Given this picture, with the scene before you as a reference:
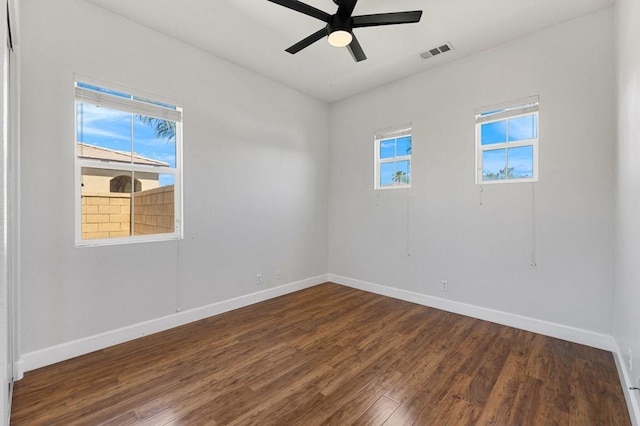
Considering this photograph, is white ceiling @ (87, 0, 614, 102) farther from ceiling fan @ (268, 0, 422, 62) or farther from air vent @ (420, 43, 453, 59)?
ceiling fan @ (268, 0, 422, 62)

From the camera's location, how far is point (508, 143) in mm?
3240

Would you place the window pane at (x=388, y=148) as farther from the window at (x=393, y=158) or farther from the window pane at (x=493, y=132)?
the window pane at (x=493, y=132)

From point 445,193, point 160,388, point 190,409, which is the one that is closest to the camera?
point 190,409

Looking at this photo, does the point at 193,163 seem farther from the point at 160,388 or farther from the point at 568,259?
the point at 568,259

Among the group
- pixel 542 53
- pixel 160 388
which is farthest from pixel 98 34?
pixel 542 53

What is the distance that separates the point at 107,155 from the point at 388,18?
279 cm

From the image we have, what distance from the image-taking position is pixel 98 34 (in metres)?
2.65

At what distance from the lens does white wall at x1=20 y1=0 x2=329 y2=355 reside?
238cm

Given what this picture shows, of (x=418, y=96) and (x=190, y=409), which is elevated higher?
(x=418, y=96)

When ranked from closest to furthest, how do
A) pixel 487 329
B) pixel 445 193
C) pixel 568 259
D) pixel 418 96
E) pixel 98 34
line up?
pixel 98 34 → pixel 568 259 → pixel 487 329 → pixel 445 193 → pixel 418 96

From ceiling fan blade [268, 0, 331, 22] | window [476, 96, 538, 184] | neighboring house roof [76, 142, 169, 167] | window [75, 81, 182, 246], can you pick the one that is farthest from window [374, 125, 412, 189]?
neighboring house roof [76, 142, 169, 167]

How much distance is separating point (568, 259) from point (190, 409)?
11.6 ft

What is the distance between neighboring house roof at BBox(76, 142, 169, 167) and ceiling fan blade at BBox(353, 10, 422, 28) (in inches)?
95.2

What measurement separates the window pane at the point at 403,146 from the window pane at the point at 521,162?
4.06 ft
